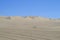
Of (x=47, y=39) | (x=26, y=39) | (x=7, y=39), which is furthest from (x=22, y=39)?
(x=47, y=39)

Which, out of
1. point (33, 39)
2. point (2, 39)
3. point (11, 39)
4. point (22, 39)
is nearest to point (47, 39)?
point (33, 39)

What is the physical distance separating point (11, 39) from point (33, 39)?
1.37 meters

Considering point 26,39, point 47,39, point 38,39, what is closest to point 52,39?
point 47,39

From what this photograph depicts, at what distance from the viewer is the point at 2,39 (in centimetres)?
859

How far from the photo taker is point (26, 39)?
28.0 feet

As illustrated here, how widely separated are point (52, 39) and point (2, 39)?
310cm

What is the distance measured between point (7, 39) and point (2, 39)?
0.31 m

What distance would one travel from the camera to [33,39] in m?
8.64

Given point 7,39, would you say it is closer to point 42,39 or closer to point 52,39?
point 42,39

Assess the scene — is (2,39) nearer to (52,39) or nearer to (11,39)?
(11,39)

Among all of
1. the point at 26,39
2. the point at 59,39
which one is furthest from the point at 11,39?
the point at 59,39

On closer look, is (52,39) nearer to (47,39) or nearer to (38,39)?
(47,39)

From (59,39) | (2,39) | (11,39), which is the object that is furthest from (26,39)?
(59,39)

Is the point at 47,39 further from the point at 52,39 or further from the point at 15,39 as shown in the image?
the point at 15,39
